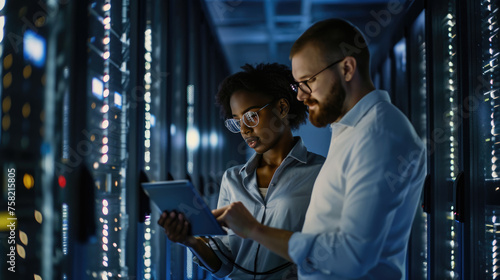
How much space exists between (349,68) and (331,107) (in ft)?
0.39

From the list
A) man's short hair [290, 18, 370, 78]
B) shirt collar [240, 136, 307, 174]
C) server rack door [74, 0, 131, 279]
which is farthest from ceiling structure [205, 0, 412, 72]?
man's short hair [290, 18, 370, 78]

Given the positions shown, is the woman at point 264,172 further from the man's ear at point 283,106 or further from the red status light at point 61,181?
the red status light at point 61,181

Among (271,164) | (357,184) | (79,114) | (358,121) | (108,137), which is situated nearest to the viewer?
(357,184)

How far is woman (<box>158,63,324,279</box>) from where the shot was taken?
1606 millimetres

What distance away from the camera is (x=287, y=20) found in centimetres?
565

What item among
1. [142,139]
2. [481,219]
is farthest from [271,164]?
[481,219]

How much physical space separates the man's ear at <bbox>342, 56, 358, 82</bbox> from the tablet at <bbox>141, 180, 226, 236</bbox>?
0.52m

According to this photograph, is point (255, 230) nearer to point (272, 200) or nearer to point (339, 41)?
point (272, 200)

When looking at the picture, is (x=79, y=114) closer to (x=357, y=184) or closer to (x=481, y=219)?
(x=357, y=184)

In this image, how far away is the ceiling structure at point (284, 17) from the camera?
5.20 meters

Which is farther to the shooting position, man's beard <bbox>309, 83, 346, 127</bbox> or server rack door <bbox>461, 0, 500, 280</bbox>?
server rack door <bbox>461, 0, 500, 280</bbox>

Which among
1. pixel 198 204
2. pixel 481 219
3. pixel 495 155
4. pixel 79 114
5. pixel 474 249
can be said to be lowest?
pixel 474 249

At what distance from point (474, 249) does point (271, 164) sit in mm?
1091

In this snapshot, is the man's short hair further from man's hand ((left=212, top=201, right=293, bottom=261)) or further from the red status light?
the red status light
